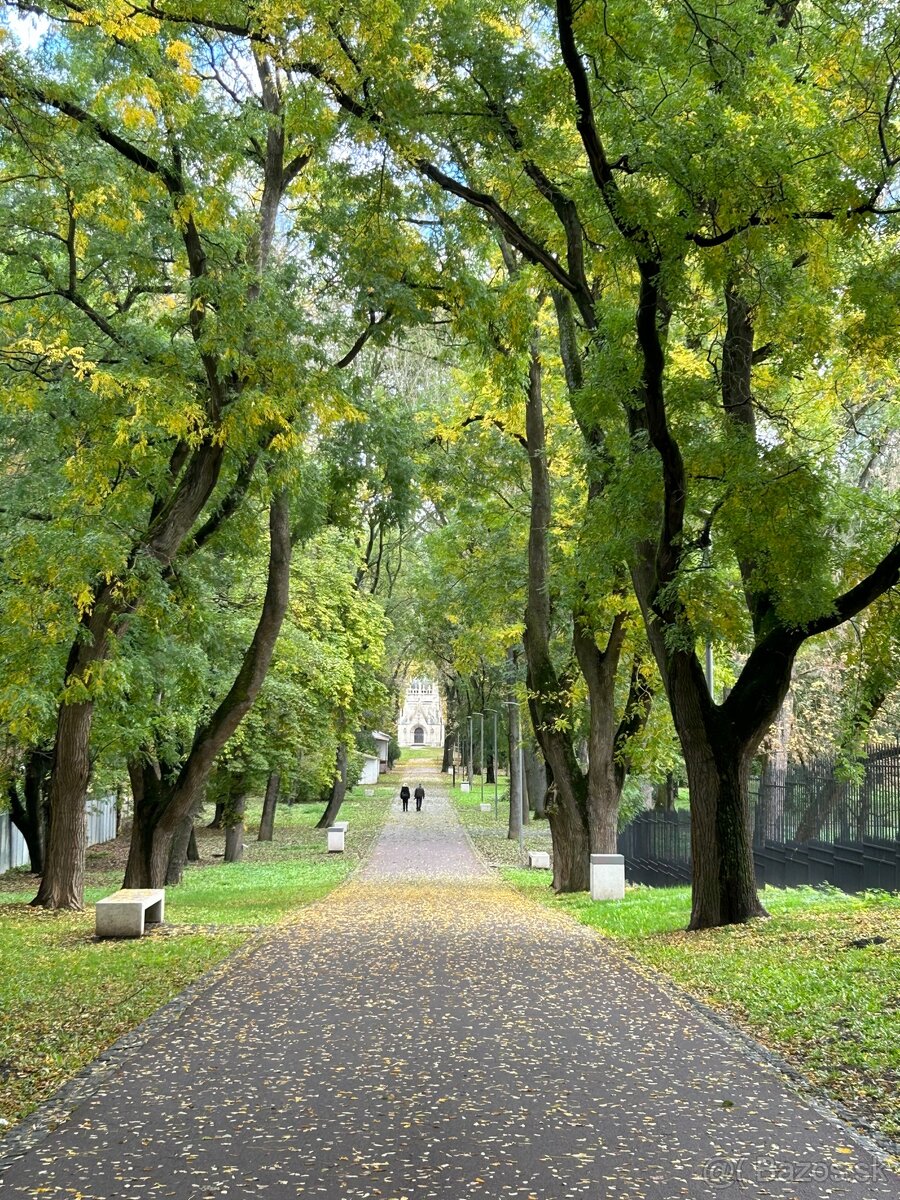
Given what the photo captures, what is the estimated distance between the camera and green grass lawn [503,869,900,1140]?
658cm

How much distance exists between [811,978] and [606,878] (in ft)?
28.4

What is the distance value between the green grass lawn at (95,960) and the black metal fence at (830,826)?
8.04 m

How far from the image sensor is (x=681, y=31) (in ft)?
30.0

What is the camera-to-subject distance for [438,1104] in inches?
236

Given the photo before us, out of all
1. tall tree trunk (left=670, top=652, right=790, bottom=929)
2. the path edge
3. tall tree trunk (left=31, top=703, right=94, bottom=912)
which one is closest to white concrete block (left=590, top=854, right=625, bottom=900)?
tall tree trunk (left=670, top=652, right=790, bottom=929)

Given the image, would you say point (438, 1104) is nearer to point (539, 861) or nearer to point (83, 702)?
point (83, 702)

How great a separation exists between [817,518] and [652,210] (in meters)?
3.25

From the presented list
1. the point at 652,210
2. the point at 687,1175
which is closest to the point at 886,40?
the point at 652,210

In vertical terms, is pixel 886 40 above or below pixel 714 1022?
above

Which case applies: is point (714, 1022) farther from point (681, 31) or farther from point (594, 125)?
point (681, 31)

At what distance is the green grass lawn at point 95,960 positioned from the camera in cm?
723

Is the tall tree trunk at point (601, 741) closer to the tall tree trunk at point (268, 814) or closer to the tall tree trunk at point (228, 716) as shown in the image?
A: the tall tree trunk at point (228, 716)

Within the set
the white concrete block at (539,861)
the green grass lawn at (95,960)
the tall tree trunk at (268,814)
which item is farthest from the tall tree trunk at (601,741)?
the tall tree trunk at (268,814)

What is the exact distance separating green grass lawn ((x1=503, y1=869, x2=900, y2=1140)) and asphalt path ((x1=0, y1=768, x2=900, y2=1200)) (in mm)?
335
